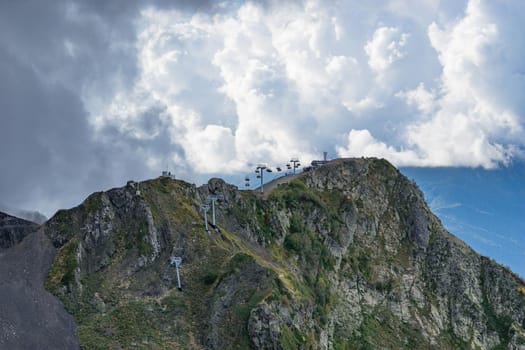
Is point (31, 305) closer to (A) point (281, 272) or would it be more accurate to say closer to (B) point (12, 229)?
(A) point (281, 272)

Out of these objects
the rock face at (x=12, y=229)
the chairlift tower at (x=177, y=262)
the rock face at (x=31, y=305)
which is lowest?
the rock face at (x=31, y=305)

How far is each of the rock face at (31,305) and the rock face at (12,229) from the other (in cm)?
2627

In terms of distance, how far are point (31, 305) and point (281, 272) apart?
2095 inches

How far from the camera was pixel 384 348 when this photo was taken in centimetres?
15950

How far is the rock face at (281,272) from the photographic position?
11844 centimetres

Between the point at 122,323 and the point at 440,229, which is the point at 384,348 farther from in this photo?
the point at 122,323

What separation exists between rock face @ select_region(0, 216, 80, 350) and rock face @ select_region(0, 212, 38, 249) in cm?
2627

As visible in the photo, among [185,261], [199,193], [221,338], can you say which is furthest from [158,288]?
[199,193]

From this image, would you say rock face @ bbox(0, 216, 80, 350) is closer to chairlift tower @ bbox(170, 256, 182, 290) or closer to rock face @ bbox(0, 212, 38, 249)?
chairlift tower @ bbox(170, 256, 182, 290)

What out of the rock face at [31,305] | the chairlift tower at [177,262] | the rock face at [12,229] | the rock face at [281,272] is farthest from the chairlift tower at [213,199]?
the rock face at [12,229]

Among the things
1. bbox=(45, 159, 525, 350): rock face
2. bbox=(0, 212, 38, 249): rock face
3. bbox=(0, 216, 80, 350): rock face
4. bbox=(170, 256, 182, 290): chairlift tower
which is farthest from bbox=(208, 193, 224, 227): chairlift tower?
bbox=(0, 212, 38, 249): rock face

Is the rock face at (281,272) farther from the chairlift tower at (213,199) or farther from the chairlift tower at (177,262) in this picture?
the chairlift tower at (177,262)

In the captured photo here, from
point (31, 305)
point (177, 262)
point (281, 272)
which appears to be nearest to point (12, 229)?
point (31, 305)

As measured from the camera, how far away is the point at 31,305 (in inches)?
4596
